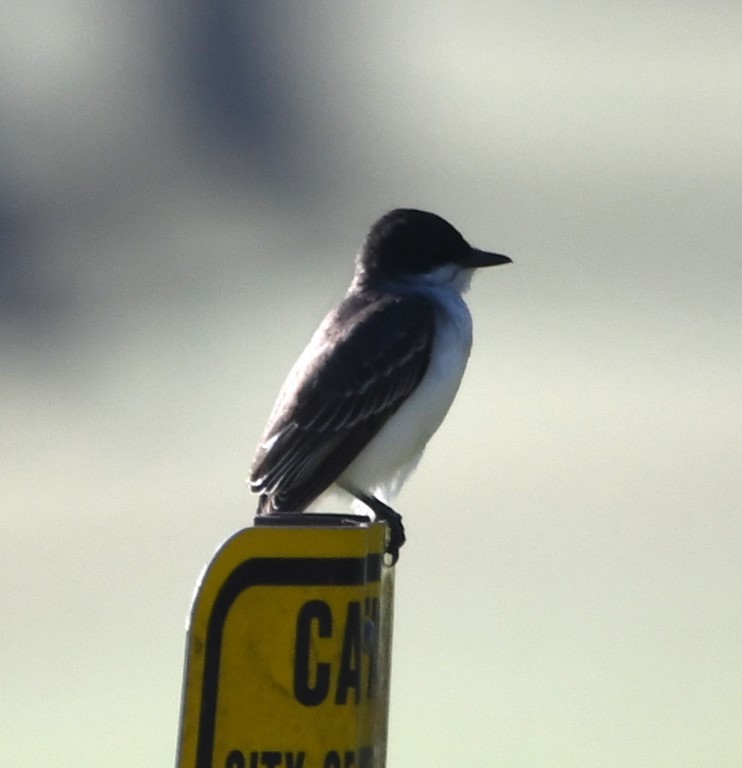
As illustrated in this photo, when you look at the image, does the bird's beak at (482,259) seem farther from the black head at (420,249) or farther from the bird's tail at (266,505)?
the bird's tail at (266,505)

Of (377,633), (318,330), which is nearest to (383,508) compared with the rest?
(318,330)

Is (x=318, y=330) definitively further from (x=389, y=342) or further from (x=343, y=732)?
(x=343, y=732)

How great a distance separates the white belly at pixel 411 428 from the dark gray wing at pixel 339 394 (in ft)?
0.10

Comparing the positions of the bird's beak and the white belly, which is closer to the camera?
the white belly

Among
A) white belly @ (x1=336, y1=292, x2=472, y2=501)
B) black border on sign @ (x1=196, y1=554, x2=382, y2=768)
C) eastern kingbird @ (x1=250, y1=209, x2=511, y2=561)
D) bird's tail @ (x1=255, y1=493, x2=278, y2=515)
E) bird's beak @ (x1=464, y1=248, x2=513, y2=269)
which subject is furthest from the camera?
bird's beak @ (x1=464, y1=248, x2=513, y2=269)

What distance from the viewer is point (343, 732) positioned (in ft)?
11.8

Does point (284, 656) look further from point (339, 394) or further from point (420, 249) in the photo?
point (420, 249)

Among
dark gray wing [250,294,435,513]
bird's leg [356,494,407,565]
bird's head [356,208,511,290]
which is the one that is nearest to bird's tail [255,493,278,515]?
dark gray wing [250,294,435,513]

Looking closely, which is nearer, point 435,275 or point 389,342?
point 389,342

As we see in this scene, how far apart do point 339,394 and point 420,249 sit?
0.94 m

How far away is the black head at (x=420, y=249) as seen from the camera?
719 cm

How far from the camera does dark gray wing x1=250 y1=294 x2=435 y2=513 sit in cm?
612

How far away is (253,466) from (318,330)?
2.92 feet

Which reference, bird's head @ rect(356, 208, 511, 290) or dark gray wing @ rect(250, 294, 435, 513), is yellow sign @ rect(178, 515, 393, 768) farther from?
bird's head @ rect(356, 208, 511, 290)
